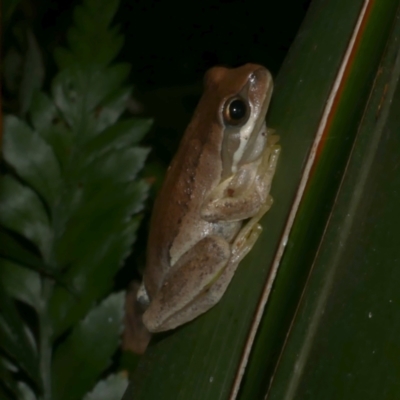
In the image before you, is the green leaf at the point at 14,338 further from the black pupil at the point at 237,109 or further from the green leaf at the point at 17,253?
the black pupil at the point at 237,109

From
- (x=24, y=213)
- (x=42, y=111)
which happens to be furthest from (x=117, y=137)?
(x=24, y=213)

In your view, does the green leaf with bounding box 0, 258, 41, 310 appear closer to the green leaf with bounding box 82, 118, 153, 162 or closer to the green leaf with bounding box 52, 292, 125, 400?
the green leaf with bounding box 52, 292, 125, 400

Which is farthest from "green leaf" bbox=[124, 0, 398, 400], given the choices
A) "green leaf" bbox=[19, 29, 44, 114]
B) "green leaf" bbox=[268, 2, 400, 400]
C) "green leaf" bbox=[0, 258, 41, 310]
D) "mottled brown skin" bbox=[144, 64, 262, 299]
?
"green leaf" bbox=[19, 29, 44, 114]

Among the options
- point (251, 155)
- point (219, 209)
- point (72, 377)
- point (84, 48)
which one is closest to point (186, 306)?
point (219, 209)

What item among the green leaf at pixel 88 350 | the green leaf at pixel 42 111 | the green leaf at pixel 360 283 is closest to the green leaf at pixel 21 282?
the green leaf at pixel 88 350

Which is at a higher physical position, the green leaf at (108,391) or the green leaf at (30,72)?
the green leaf at (30,72)
